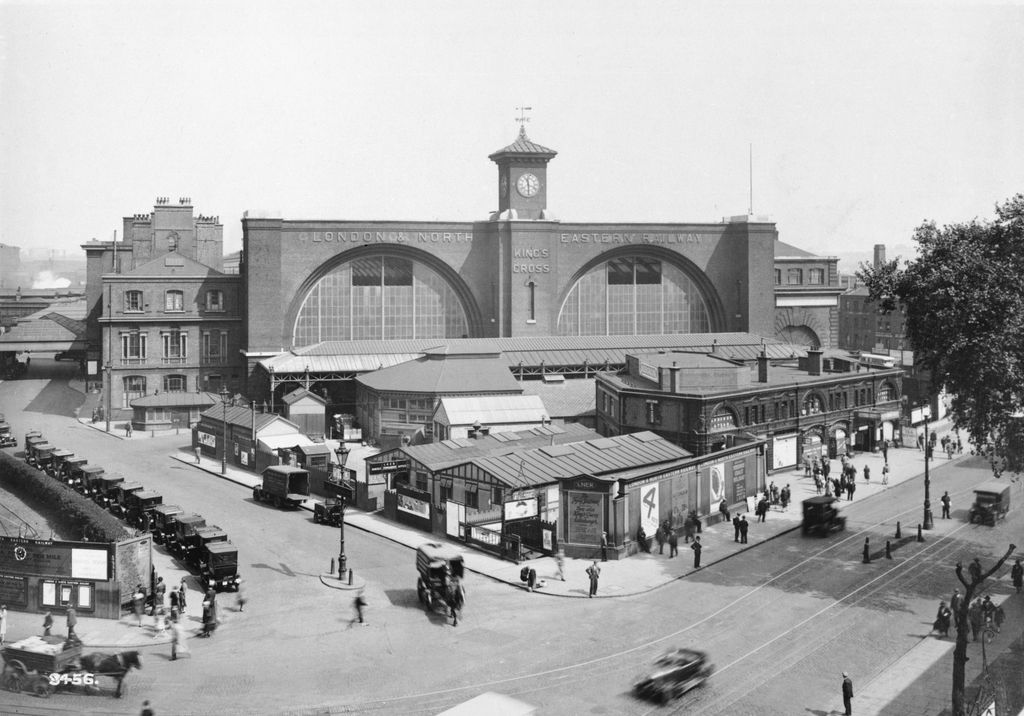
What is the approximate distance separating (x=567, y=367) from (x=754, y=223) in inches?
964

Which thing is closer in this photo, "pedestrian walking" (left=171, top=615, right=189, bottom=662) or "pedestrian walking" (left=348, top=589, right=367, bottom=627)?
"pedestrian walking" (left=171, top=615, right=189, bottom=662)

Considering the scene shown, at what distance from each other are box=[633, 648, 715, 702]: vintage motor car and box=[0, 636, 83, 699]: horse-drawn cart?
13881mm

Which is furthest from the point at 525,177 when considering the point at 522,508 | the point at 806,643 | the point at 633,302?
the point at 806,643

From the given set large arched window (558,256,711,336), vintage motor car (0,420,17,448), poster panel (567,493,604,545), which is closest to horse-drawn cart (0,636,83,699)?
poster panel (567,493,604,545)

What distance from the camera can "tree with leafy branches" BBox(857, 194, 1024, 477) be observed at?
32500 mm

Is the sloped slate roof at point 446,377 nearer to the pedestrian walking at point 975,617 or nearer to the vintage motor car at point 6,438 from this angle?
the vintage motor car at point 6,438

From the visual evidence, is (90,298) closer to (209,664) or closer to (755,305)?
(755,305)

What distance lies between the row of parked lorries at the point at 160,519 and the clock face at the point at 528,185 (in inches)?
1670

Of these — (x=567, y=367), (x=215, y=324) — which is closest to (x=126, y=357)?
(x=215, y=324)

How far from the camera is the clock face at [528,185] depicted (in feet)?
266

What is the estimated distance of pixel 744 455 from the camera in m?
47.5

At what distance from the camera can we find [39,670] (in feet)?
79.9

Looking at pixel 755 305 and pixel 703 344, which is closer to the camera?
pixel 703 344

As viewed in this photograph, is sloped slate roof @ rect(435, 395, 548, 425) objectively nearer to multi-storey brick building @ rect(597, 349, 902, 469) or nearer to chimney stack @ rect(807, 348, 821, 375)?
multi-storey brick building @ rect(597, 349, 902, 469)
